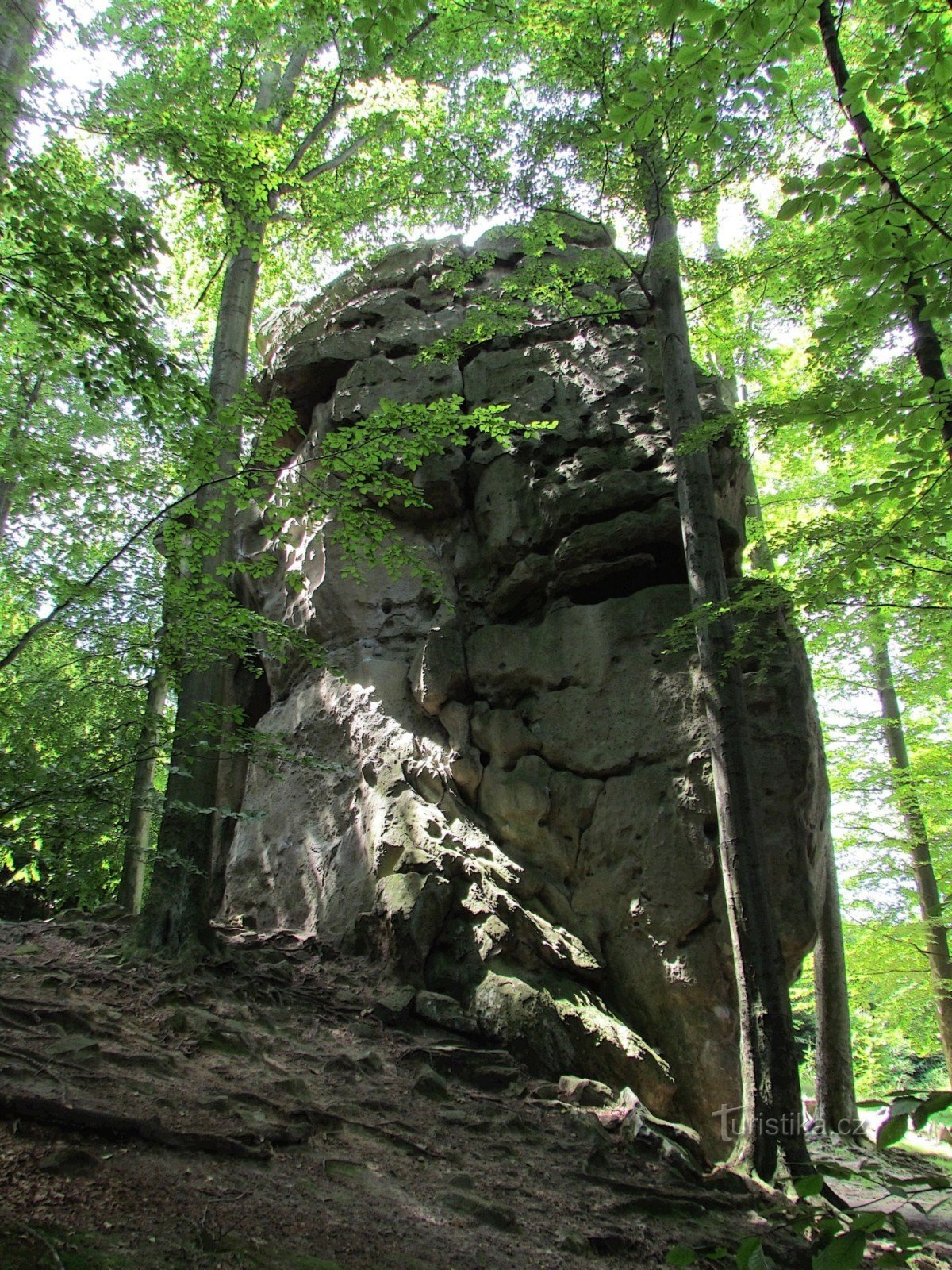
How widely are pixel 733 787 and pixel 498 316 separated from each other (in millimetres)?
5645

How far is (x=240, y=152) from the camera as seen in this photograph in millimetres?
5988

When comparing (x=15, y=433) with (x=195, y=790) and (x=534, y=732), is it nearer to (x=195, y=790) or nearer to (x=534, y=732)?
(x=195, y=790)

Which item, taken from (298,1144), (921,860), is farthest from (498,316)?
(921,860)

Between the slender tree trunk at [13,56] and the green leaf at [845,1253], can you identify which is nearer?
the green leaf at [845,1253]

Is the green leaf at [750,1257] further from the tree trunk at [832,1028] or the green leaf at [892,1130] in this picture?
the tree trunk at [832,1028]

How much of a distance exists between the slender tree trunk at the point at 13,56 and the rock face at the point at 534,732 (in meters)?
3.62

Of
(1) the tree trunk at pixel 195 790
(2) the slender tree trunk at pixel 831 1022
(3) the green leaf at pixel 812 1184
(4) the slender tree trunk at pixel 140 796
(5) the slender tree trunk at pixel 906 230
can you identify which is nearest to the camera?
(3) the green leaf at pixel 812 1184

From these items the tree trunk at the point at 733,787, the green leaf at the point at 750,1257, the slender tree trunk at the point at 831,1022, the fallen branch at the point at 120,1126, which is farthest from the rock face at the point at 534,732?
the green leaf at the point at 750,1257

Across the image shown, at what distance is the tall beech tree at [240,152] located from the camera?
18.9ft

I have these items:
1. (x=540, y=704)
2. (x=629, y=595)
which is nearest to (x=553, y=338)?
(x=629, y=595)

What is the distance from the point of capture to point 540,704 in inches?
344

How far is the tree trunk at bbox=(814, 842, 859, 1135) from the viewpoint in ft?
30.4

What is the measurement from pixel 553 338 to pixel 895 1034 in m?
13.7

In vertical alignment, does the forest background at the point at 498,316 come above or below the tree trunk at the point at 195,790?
above
